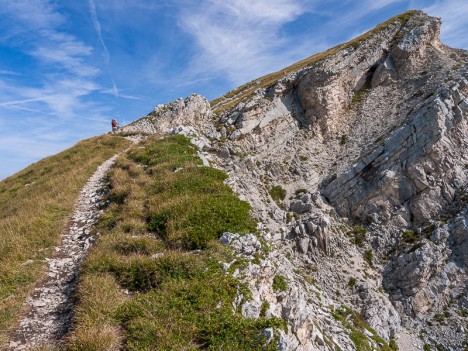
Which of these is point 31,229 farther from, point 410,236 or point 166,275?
point 410,236

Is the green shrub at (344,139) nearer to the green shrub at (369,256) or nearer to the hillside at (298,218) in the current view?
the hillside at (298,218)

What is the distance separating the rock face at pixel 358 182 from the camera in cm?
2303

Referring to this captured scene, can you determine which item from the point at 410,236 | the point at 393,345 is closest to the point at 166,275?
the point at 393,345

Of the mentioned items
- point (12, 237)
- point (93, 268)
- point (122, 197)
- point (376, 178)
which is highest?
point (376, 178)

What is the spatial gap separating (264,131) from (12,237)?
33402 millimetres

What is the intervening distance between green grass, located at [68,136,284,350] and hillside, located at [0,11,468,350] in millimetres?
55

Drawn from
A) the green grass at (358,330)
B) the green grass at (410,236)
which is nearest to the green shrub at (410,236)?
the green grass at (410,236)

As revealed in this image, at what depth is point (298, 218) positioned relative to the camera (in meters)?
32.6

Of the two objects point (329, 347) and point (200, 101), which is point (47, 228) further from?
point (200, 101)

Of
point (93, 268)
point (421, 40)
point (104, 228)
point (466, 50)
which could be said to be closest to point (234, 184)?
point (104, 228)

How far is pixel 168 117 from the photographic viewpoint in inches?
1769

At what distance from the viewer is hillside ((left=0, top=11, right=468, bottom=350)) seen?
893 centimetres

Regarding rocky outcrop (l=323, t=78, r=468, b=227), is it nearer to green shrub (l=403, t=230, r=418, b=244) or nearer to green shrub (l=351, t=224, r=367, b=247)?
green shrub (l=403, t=230, r=418, b=244)

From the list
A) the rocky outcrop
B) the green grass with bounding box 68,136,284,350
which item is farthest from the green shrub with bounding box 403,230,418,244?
the green grass with bounding box 68,136,284,350
